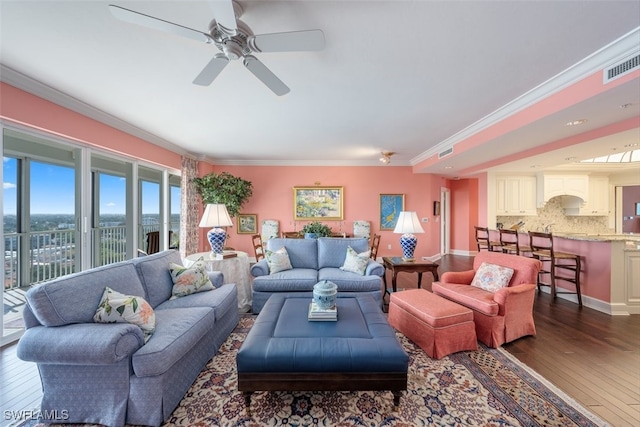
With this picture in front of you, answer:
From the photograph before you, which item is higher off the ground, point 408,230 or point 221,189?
point 221,189

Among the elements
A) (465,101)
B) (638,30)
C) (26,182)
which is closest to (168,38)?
(465,101)

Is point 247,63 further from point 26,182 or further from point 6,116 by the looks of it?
point 26,182

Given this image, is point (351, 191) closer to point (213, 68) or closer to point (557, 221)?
point (213, 68)

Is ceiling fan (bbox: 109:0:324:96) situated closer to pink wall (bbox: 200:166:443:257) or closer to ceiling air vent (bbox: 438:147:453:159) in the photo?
ceiling air vent (bbox: 438:147:453:159)

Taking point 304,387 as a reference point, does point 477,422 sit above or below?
below

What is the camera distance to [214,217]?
337cm

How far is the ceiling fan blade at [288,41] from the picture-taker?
1478 millimetres

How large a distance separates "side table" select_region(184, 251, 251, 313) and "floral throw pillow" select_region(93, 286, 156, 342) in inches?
52.9

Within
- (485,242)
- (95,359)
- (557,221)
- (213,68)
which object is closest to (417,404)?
(95,359)

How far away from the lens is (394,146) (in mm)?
4871

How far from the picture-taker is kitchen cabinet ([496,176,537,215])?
19.3 feet

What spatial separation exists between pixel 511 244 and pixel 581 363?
2900mm

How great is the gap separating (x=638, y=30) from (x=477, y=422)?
2.96 metres

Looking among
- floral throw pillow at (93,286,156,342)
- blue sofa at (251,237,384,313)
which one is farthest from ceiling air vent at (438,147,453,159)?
floral throw pillow at (93,286,156,342)
